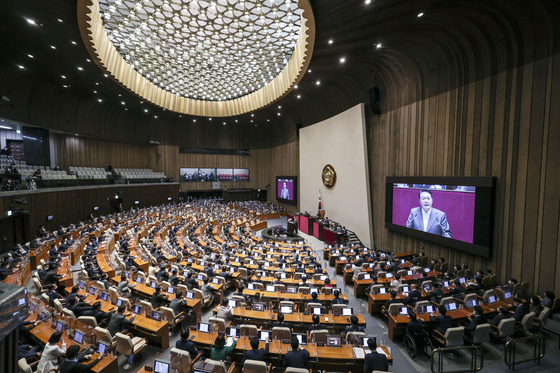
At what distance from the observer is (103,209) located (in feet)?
67.4

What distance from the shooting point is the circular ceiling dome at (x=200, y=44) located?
11867mm

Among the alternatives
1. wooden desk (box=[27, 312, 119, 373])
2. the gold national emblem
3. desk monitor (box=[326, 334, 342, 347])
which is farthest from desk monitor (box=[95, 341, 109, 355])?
the gold national emblem

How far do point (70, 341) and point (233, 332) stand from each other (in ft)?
11.9

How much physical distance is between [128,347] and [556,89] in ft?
A: 45.2

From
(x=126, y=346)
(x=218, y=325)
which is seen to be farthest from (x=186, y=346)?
(x=126, y=346)

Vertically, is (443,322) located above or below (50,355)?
below

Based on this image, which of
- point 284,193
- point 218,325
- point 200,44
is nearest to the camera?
point 218,325

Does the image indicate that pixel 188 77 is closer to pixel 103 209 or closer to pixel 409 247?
pixel 103 209

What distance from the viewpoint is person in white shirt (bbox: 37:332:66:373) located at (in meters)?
4.27

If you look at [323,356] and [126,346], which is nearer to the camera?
[323,356]

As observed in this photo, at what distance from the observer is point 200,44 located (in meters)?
15.7

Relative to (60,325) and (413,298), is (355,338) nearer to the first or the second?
(413,298)

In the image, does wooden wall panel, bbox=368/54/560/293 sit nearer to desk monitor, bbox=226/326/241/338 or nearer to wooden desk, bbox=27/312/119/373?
desk monitor, bbox=226/326/241/338

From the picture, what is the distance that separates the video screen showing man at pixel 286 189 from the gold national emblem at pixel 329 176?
7086mm
